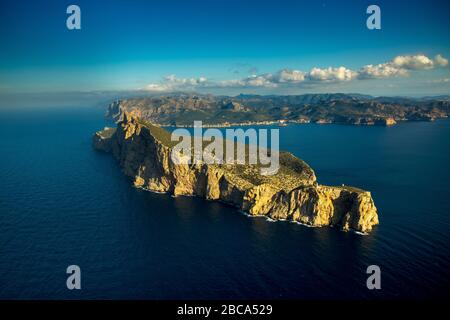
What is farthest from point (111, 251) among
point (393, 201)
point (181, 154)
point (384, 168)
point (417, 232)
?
point (384, 168)

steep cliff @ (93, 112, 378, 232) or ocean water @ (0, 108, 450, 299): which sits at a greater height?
steep cliff @ (93, 112, 378, 232)

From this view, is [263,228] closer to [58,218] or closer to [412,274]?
[412,274]

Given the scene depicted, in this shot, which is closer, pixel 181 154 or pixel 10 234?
pixel 10 234

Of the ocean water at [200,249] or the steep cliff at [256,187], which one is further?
the steep cliff at [256,187]

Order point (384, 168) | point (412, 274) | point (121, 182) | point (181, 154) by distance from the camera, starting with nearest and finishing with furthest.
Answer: point (412, 274)
point (181, 154)
point (121, 182)
point (384, 168)

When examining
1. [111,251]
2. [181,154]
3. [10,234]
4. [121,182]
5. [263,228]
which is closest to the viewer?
[111,251]

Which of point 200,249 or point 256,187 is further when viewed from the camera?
point 256,187

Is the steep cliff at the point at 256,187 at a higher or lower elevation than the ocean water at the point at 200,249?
higher

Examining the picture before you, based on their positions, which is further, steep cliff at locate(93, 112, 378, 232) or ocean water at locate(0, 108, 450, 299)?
steep cliff at locate(93, 112, 378, 232)
